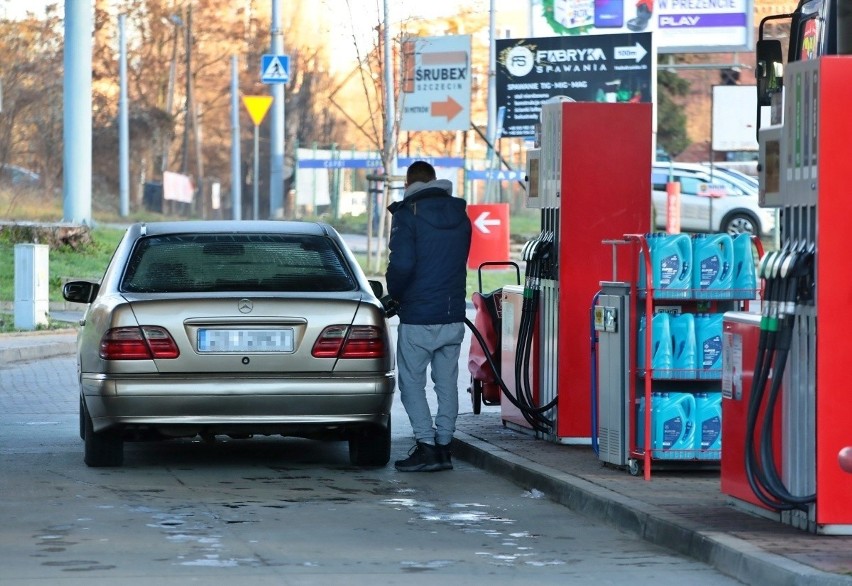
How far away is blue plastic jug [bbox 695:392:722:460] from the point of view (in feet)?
30.7

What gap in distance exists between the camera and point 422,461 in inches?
412

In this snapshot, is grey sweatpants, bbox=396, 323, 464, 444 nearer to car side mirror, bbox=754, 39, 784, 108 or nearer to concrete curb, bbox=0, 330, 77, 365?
car side mirror, bbox=754, 39, 784, 108

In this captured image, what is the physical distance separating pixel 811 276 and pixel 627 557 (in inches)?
55.5

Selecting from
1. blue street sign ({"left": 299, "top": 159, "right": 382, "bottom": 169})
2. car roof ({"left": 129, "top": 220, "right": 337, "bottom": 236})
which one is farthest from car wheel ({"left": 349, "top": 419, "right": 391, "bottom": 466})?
blue street sign ({"left": 299, "top": 159, "right": 382, "bottom": 169})

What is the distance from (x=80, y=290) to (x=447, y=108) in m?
22.4

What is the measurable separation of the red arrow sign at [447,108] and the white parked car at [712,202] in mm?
10591

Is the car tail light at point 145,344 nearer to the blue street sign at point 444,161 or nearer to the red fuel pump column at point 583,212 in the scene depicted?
the red fuel pump column at point 583,212

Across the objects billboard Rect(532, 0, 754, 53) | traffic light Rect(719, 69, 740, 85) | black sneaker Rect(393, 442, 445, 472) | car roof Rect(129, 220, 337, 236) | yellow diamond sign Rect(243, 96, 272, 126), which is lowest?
black sneaker Rect(393, 442, 445, 472)

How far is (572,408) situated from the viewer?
10.8m

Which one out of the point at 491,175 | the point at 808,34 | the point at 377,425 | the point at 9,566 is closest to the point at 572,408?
the point at 377,425

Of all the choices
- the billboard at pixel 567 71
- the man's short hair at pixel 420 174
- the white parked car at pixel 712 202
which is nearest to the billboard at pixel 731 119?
the billboard at pixel 567 71

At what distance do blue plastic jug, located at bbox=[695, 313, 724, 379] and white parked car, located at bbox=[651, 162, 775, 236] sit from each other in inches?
1305

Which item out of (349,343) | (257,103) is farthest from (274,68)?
(349,343)

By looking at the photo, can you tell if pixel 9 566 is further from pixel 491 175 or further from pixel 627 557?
pixel 491 175
